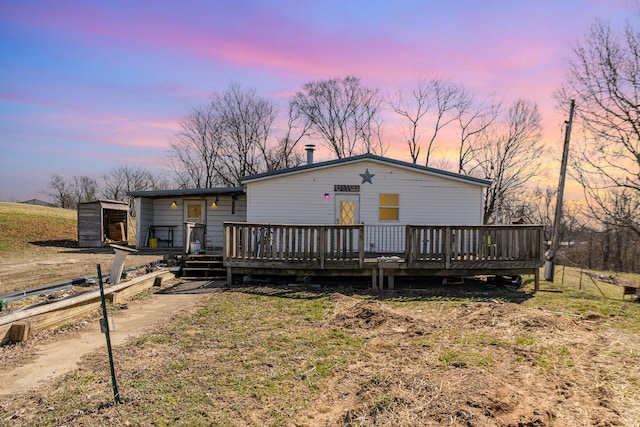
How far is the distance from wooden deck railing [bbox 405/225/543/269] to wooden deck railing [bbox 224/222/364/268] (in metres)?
1.35

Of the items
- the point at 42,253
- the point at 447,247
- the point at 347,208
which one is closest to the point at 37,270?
the point at 42,253

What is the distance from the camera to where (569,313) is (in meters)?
7.24

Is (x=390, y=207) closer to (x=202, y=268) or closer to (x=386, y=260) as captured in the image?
(x=386, y=260)

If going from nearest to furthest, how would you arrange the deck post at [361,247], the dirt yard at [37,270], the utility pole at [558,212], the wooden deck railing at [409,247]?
the dirt yard at [37,270]
the deck post at [361,247]
the wooden deck railing at [409,247]
the utility pole at [558,212]

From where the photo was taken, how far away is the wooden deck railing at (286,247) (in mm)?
9250

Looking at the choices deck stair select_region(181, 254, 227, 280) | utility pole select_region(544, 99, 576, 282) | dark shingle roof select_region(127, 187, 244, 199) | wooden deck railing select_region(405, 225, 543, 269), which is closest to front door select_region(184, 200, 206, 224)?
dark shingle roof select_region(127, 187, 244, 199)

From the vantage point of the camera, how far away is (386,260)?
9.56 meters

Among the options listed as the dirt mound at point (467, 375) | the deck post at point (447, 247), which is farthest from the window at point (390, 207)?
the dirt mound at point (467, 375)

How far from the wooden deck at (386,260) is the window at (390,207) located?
377 cm

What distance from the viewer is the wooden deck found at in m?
9.23

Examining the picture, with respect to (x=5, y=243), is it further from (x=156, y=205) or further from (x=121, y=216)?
(x=156, y=205)

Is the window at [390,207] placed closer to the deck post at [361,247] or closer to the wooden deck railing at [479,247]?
the wooden deck railing at [479,247]

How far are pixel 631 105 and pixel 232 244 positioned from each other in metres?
16.5

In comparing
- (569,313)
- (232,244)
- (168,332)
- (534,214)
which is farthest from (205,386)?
(534,214)
